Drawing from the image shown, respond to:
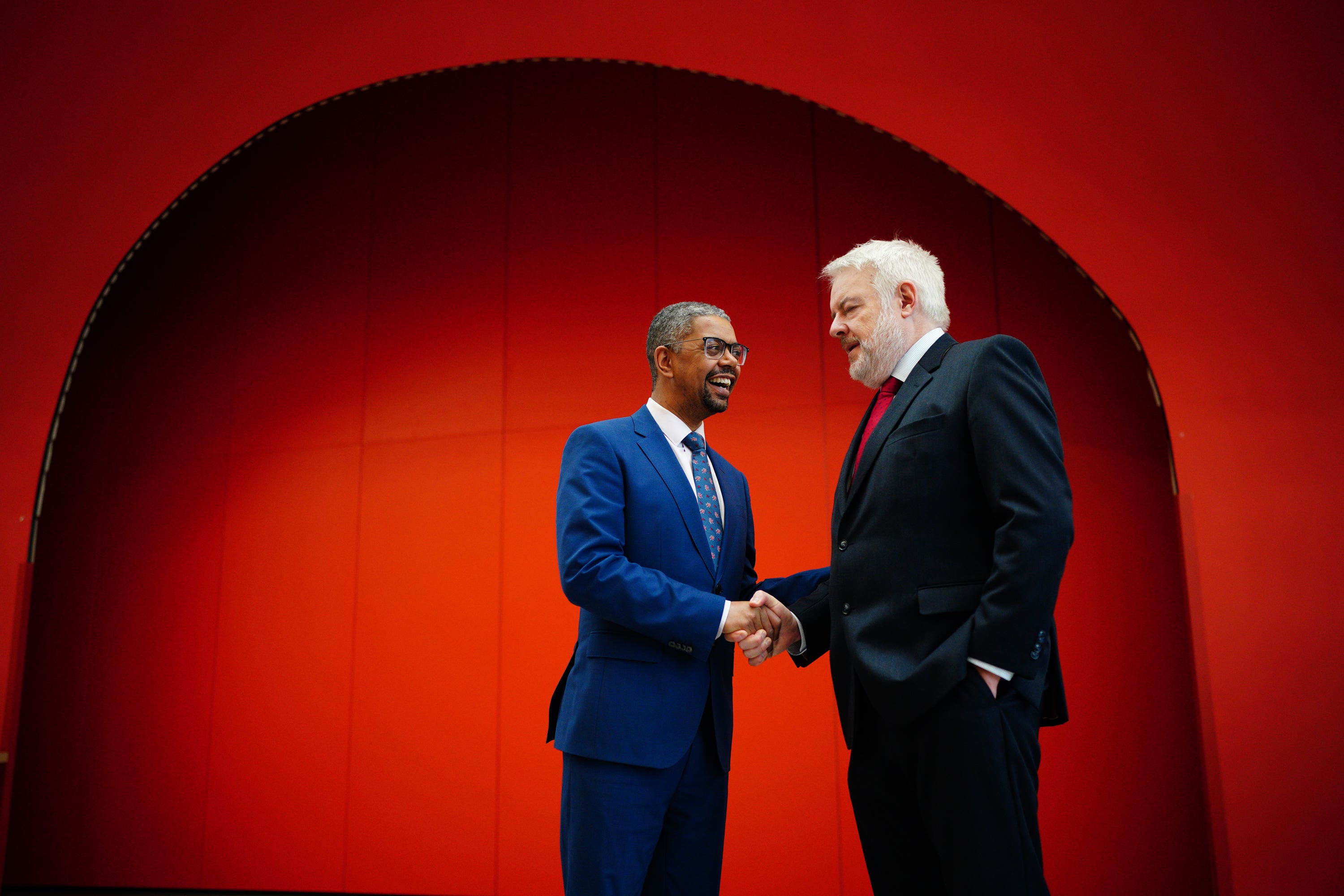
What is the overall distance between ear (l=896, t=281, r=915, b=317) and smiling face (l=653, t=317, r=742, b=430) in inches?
16.4

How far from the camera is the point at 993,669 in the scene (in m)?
1.49

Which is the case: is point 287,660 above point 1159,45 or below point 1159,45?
below

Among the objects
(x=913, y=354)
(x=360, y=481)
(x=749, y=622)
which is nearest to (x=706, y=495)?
(x=749, y=622)

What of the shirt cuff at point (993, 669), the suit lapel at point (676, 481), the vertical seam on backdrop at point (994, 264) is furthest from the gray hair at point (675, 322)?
the vertical seam on backdrop at point (994, 264)

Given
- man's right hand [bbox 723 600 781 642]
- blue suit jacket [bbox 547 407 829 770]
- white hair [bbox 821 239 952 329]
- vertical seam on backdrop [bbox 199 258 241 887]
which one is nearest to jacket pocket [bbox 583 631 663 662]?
blue suit jacket [bbox 547 407 829 770]

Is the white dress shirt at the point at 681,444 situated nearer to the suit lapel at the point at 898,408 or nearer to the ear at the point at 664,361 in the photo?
the ear at the point at 664,361

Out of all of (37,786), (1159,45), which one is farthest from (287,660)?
(1159,45)

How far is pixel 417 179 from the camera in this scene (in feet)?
15.4

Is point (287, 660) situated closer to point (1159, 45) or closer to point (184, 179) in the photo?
point (184, 179)

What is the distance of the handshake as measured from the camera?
75.4 inches

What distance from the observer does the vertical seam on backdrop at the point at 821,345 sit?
3580mm

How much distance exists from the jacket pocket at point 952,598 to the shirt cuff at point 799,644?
510mm

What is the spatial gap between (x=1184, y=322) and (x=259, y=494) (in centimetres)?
403

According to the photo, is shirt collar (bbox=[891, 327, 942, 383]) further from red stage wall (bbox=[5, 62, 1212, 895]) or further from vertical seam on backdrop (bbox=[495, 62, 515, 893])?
vertical seam on backdrop (bbox=[495, 62, 515, 893])
